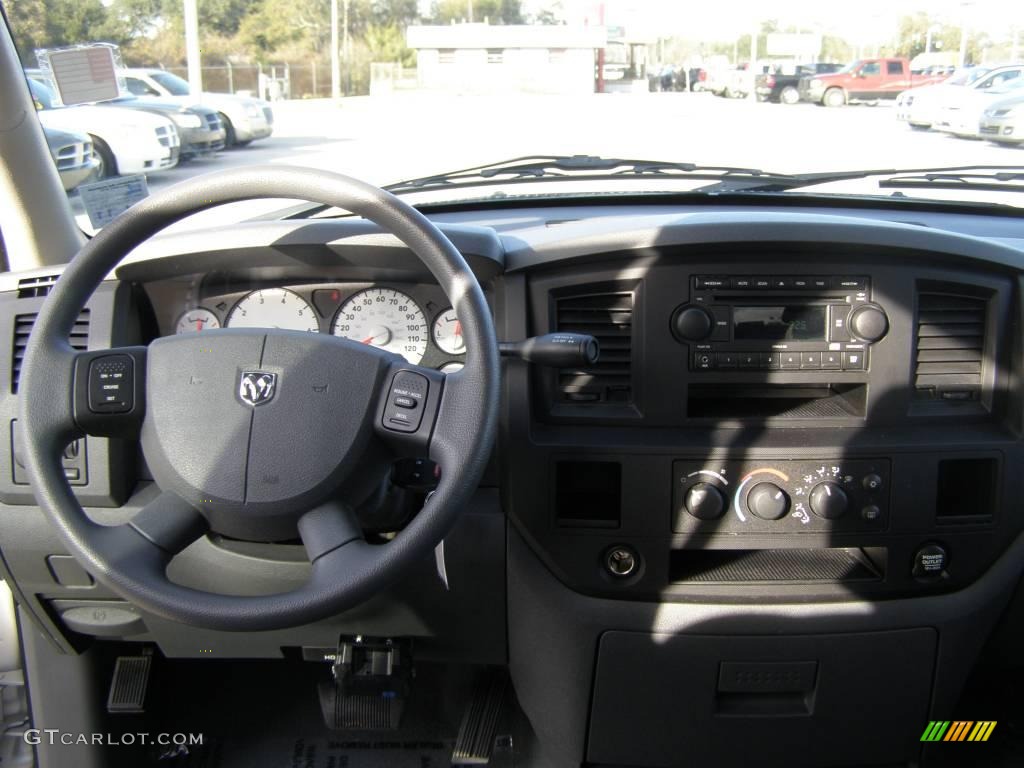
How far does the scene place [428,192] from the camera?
9.02 feet

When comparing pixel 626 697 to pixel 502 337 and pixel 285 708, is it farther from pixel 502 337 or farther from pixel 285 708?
pixel 285 708

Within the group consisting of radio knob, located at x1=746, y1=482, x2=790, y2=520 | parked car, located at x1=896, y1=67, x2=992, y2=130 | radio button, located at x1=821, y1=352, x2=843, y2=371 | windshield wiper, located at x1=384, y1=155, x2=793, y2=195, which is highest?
parked car, located at x1=896, y1=67, x2=992, y2=130

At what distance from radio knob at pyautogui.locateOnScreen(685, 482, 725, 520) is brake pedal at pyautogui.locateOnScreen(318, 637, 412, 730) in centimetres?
83

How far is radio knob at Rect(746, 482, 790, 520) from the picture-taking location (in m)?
2.04

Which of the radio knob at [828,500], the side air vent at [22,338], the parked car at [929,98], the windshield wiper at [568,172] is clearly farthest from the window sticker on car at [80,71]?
the parked car at [929,98]

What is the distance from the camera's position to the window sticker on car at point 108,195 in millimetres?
2619

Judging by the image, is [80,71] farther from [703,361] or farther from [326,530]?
[703,361]

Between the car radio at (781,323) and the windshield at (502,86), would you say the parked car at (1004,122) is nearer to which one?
the windshield at (502,86)

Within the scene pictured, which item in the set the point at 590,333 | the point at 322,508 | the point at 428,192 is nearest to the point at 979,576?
the point at 590,333

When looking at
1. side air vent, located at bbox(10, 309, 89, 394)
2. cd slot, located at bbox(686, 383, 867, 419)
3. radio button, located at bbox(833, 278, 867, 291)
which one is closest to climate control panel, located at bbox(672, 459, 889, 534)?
cd slot, located at bbox(686, 383, 867, 419)

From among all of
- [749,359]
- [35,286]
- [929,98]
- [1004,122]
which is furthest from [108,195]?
[1004,122]

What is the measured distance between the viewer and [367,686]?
2.44 metres

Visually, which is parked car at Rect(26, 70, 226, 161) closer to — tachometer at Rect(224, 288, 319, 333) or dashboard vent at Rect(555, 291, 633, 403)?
tachometer at Rect(224, 288, 319, 333)

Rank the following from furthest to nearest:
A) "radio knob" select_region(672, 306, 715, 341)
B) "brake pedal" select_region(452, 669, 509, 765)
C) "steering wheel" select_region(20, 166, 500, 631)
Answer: "brake pedal" select_region(452, 669, 509, 765)
"radio knob" select_region(672, 306, 715, 341)
"steering wheel" select_region(20, 166, 500, 631)
